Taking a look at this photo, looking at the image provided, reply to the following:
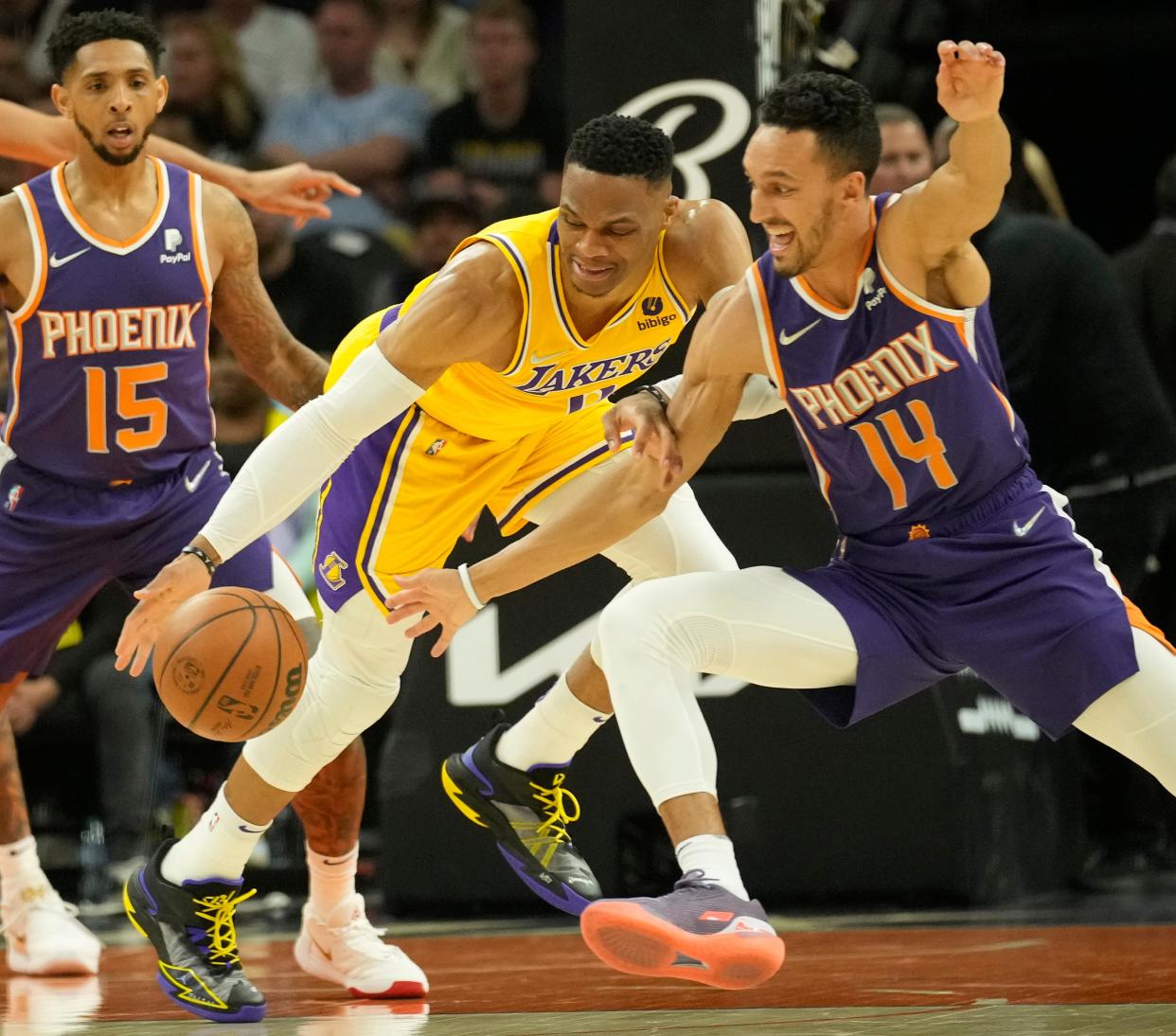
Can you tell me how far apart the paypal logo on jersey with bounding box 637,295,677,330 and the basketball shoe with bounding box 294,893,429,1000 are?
5.13ft

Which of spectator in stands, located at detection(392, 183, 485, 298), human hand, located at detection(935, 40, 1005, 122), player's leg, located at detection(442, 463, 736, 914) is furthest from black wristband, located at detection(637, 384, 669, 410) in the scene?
spectator in stands, located at detection(392, 183, 485, 298)

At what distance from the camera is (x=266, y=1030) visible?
3943 mm

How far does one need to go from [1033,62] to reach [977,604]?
486 cm

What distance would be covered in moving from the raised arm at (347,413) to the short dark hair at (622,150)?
0.32 m

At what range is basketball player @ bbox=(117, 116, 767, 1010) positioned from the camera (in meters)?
4.04

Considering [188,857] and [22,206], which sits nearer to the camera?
[188,857]

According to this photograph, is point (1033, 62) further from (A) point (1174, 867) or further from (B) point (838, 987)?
(B) point (838, 987)

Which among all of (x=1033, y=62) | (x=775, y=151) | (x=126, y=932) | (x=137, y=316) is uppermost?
(x=1033, y=62)

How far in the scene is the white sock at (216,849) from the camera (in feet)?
14.5

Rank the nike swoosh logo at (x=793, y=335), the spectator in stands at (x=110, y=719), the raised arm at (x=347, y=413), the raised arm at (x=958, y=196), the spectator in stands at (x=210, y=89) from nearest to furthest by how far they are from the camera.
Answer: the raised arm at (x=958, y=196), the nike swoosh logo at (x=793, y=335), the raised arm at (x=347, y=413), the spectator in stands at (x=110, y=719), the spectator in stands at (x=210, y=89)

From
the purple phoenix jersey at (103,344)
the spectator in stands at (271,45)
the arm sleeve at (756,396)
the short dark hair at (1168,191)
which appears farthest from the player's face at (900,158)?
the spectator in stands at (271,45)

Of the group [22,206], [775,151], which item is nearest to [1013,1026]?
[775,151]

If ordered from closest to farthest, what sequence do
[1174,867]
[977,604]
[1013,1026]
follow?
[1013,1026]
[977,604]
[1174,867]

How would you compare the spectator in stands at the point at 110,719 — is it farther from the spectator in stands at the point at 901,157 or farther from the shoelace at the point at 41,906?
the spectator in stands at the point at 901,157
